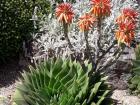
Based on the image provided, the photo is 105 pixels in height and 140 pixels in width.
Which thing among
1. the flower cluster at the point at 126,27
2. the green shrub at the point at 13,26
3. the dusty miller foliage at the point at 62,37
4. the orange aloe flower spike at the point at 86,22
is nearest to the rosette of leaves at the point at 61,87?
the orange aloe flower spike at the point at 86,22

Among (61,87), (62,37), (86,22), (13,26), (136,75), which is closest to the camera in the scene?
(61,87)

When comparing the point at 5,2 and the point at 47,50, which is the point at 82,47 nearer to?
the point at 47,50

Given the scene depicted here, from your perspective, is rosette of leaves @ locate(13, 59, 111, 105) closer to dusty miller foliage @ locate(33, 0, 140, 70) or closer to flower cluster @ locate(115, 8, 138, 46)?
flower cluster @ locate(115, 8, 138, 46)

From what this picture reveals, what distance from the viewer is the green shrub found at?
21.2 ft

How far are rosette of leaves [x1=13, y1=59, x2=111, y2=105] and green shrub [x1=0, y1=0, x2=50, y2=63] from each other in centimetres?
145

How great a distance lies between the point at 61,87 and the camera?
4.93 meters

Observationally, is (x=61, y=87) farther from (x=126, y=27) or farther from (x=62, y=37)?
(x=62, y=37)

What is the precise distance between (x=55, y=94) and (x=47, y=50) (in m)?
1.60

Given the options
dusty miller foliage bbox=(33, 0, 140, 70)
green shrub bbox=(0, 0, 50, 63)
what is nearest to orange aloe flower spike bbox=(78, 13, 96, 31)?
dusty miller foliage bbox=(33, 0, 140, 70)

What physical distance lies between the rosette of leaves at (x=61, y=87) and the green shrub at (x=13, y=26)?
145 centimetres

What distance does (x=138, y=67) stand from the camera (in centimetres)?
623

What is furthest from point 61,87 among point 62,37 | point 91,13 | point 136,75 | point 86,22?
point 62,37

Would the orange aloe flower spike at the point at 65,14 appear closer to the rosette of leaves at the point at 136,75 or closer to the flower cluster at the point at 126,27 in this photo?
the flower cluster at the point at 126,27

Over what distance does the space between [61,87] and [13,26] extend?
1.93m
